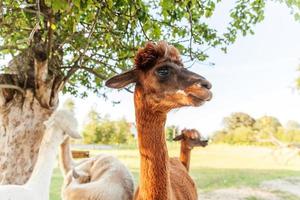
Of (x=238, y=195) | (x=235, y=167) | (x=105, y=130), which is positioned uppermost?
(x=105, y=130)

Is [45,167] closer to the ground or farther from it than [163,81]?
closer to the ground

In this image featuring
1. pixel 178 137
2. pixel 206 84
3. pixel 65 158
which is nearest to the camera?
pixel 206 84

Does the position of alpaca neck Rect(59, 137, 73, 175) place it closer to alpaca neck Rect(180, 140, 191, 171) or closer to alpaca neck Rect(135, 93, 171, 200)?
alpaca neck Rect(180, 140, 191, 171)

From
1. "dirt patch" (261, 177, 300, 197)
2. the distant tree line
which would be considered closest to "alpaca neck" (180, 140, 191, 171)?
"dirt patch" (261, 177, 300, 197)

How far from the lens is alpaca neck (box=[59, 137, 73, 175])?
140cm

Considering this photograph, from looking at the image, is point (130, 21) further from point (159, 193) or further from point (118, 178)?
point (159, 193)

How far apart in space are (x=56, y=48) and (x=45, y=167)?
0.82 m

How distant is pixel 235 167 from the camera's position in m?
4.89

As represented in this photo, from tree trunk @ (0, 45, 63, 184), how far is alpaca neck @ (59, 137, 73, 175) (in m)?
0.37

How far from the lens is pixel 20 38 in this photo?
68.0 inches

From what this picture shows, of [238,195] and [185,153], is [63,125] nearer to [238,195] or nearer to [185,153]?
[185,153]

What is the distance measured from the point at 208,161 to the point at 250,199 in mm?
1388

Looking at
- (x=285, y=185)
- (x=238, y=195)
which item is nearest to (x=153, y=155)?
(x=238, y=195)

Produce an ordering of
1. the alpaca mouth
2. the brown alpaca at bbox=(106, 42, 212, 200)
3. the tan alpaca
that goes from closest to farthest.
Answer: the alpaca mouth
the brown alpaca at bbox=(106, 42, 212, 200)
the tan alpaca
